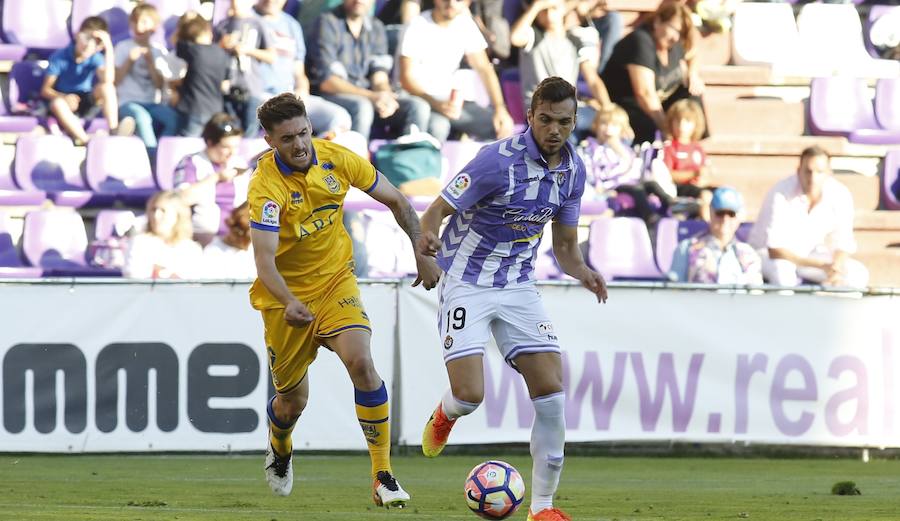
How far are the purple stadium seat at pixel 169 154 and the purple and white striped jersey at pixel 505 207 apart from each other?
23.5 feet

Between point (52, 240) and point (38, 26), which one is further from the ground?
point (38, 26)

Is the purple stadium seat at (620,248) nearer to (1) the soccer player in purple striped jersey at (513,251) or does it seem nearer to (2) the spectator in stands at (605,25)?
(2) the spectator in stands at (605,25)

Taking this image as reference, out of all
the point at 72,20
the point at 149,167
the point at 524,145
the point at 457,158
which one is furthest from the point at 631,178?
the point at 524,145

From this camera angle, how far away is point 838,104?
55.5 ft

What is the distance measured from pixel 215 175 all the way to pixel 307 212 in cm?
649

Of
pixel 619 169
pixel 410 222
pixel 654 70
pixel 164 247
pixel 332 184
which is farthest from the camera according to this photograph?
pixel 654 70

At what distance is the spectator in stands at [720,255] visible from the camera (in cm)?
1379

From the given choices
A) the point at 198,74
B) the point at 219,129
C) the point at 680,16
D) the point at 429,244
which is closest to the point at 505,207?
the point at 429,244

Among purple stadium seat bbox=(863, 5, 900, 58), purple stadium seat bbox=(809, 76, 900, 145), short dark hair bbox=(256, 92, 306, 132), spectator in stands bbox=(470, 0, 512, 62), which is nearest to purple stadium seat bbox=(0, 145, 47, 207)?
spectator in stands bbox=(470, 0, 512, 62)

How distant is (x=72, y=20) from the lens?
15.1m

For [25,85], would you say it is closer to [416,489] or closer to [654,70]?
[654,70]

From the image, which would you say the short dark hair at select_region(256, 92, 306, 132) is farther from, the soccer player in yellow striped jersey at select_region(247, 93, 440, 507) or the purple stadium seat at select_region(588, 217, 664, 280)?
the purple stadium seat at select_region(588, 217, 664, 280)

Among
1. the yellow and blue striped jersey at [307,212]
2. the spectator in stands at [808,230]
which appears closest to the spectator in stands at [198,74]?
the spectator in stands at [808,230]

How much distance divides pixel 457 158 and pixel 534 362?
799cm
